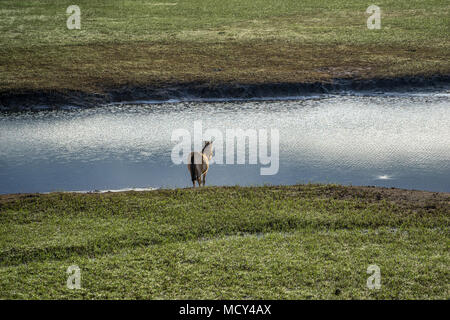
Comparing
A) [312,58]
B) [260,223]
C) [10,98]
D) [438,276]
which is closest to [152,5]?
[312,58]

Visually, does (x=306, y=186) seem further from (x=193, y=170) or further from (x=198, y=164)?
(x=193, y=170)

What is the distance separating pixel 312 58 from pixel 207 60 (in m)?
6.37

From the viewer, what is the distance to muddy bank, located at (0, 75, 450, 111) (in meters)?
28.4

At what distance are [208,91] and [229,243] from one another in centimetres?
1698

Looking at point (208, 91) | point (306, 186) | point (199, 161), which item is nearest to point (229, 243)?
point (199, 161)

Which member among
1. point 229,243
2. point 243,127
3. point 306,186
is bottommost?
point 229,243

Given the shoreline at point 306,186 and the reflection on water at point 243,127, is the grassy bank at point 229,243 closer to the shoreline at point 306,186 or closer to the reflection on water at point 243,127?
the shoreline at point 306,186

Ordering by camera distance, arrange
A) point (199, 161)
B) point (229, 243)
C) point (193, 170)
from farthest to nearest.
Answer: point (193, 170)
point (199, 161)
point (229, 243)

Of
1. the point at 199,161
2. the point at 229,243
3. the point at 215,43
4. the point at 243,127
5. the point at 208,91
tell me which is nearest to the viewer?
the point at 229,243

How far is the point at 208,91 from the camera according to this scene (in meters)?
29.5

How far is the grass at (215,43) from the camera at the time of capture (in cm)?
3130

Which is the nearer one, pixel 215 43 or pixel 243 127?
pixel 243 127

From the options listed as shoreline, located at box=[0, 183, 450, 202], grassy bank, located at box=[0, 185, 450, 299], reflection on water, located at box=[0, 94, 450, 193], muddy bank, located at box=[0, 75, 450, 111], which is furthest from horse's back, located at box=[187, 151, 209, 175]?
muddy bank, located at box=[0, 75, 450, 111]
